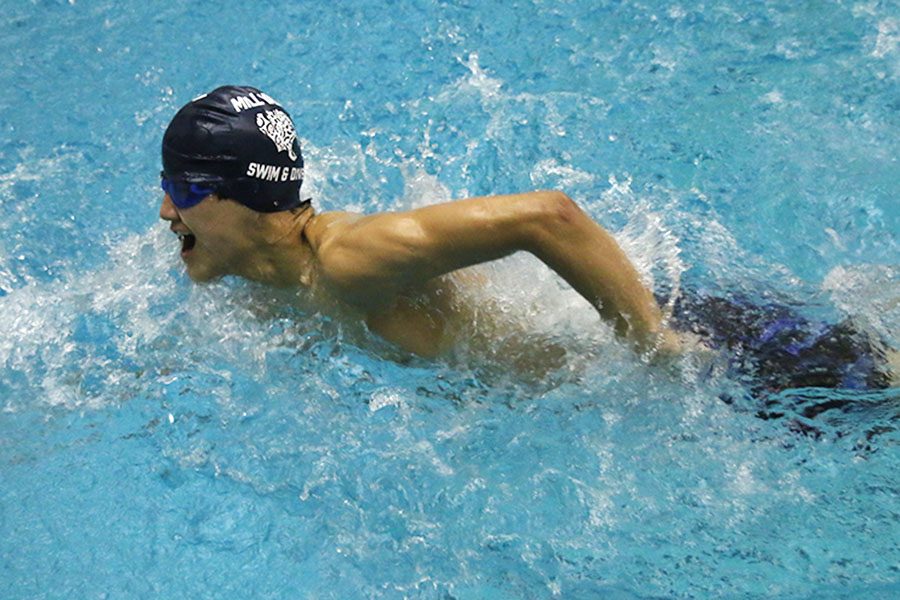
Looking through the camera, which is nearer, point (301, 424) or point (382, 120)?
point (301, 424)

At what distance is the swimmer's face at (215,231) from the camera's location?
10.5 ft

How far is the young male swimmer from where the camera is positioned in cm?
285

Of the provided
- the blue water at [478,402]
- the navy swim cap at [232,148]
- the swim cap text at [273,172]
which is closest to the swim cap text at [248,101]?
the navy swim cap at [232,148]

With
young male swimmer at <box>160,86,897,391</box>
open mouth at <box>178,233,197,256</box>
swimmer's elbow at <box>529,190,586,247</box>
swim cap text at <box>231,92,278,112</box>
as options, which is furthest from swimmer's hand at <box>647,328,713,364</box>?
open mouth at <box>178,233,197,256</box>

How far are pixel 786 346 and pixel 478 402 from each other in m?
1.07

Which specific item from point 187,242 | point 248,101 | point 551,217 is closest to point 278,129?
point 248,101

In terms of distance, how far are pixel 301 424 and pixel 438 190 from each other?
1.28 meters

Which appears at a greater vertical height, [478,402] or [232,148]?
[232,148]

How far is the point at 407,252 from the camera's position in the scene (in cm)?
294

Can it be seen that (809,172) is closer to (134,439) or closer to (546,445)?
(546,445)

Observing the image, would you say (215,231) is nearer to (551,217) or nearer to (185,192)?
(185,192)

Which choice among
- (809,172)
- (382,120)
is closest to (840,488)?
(809,172)

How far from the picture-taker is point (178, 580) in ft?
11.7

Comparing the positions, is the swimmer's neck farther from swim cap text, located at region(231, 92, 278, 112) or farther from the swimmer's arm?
swim cap text, located at region(231, 92, 278, 112)
